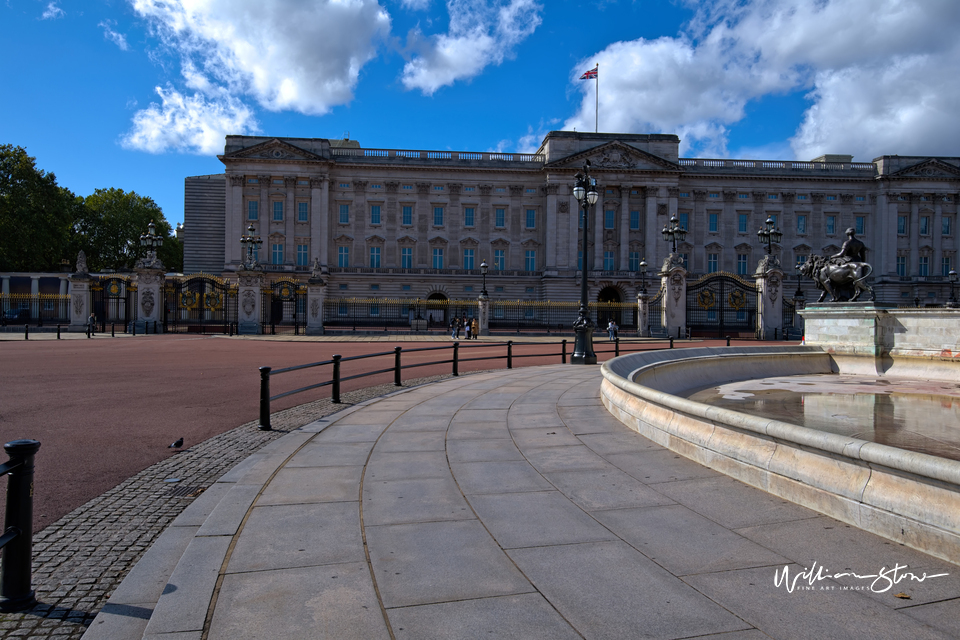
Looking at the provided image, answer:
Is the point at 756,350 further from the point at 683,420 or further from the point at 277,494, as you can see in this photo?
the point at 277,494

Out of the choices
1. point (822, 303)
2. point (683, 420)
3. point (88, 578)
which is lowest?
point (88, 578)

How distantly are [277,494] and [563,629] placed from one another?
3.00 m

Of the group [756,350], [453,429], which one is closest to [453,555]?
[453,429]

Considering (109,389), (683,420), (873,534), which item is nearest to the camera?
(873,534)

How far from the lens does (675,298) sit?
3581 cm

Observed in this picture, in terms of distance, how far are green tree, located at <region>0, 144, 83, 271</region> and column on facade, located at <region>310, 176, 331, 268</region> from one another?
84.1ft

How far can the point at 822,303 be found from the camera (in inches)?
610

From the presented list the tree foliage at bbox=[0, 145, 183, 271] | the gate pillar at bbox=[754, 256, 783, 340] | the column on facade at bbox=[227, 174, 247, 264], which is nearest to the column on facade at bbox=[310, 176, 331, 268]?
the column on facade at bbox=[227, 174, 247, 264]

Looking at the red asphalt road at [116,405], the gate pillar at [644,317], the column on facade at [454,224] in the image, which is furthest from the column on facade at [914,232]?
the red asphalt road at [116,405]

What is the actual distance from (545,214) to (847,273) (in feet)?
157

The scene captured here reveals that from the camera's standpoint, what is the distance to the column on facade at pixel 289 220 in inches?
2335

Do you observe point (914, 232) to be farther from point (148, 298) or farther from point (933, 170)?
point (148, 298)

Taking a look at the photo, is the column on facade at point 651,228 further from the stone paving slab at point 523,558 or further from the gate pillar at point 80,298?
the stone paving slab at point 523,558

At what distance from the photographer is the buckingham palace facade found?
195 ft
